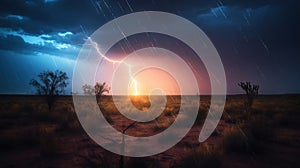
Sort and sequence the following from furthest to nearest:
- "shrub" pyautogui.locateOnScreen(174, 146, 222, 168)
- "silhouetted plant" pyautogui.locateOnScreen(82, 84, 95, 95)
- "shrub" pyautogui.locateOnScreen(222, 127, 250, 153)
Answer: "silhouetted plant" pyautogui.locateOnScreen(82, 84, 95, 95) → "shrub" pyautogui.locateOnScreen(222, 127, 250, 153) → "shrub" pyautogui.locateOnScreen(174, 146, 222, 168)

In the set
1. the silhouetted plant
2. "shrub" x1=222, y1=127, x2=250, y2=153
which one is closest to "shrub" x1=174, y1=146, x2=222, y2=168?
"shrub" x1=222, y1=127, x2=250, y2=153

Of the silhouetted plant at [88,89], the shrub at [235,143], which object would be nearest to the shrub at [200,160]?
the shrub at [235,143]

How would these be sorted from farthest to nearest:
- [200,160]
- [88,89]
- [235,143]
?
Answer: [88,89]
[235,143]
[200,160]

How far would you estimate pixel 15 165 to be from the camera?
263 inches

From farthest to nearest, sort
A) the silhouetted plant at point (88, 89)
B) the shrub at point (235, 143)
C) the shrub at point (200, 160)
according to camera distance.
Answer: the silhouetted plant at point (88, 89)
the shrub at point (235, 143)
the shrub at point (200, 160)

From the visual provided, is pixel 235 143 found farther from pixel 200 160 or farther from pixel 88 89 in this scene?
pixel 88 89

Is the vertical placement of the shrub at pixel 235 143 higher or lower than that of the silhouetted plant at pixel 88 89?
lower

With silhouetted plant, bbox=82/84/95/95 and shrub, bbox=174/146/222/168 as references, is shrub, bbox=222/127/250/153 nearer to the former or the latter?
shrub, bbox=174/146/222/168

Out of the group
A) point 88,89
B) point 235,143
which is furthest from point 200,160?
point 88,89

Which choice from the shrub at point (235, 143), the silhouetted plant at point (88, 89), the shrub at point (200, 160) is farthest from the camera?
the silhouetted plant at point (88, 89)

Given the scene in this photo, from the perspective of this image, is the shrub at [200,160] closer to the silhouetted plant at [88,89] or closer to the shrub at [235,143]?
the shrub at [235,143]

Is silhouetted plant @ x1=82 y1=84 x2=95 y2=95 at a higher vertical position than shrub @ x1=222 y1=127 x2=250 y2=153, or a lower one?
higher

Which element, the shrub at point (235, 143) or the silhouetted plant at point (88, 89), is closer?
the shrub at point (235, 143)

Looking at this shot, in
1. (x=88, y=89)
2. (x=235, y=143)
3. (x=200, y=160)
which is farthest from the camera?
(x=88, y=89)
